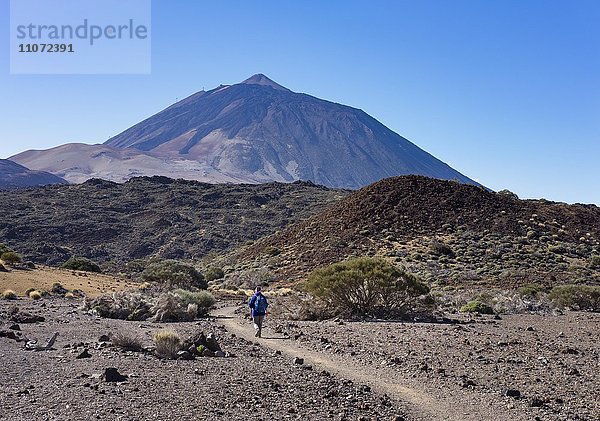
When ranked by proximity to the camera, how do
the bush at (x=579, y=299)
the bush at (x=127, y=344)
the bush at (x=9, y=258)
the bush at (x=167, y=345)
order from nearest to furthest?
the bush at (x=167, y=345), the bush at (x=127, y=344), the bush at (x=579, y=299), the bush at (x=9, y=258)

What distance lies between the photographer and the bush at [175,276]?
29312mm

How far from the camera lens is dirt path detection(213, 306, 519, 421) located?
731 cm

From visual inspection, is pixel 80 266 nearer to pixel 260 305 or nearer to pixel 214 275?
pixel 214 275

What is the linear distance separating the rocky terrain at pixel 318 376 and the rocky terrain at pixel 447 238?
16675mm

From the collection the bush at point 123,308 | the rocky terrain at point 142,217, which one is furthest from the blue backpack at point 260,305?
the rocky terrain at point 142,217

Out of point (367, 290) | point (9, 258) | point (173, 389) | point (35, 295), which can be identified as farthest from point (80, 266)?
point (173, 389)

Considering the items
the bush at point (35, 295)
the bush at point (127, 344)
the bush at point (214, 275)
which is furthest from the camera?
the bush at point (214, 275)

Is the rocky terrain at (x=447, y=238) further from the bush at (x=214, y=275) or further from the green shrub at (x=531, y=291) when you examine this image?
the green shrub at (x=531, y=291)

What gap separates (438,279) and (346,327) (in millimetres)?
15465

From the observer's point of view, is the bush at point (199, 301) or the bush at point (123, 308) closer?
the bush at point (123, 308)

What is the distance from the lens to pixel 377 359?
35.8ft

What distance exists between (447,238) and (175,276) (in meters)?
16.5

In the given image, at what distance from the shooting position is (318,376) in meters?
9.20

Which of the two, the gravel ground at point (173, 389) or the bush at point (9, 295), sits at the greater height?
the gravel ground at point (173, 389)
